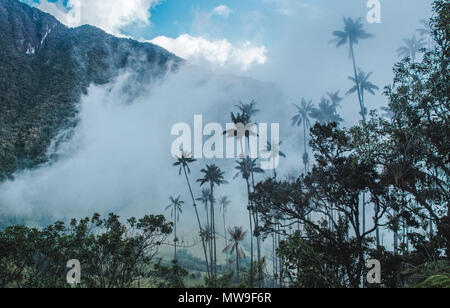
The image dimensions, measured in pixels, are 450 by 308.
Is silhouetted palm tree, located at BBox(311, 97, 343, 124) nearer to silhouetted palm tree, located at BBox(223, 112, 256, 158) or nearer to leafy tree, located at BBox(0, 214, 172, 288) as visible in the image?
silhouetted palm tree, located at BBox(223, 112, 256, 158)

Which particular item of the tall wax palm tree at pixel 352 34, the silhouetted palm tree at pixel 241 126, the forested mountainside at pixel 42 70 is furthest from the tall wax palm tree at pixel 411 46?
the forested mountainside at pixel 42 70

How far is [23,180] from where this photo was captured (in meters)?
88.5

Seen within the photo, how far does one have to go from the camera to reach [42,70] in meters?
112

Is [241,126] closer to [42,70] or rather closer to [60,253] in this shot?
[60,253]

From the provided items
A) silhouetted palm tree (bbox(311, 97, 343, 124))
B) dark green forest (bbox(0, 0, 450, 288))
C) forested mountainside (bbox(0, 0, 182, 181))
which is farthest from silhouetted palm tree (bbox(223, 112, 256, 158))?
forested mountainside (bbox(0, 0, 182, 181))

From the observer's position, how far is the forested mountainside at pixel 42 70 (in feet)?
289

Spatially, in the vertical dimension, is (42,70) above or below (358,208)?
above

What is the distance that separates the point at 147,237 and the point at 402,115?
1674 cm

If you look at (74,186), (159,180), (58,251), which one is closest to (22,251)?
(58,251)

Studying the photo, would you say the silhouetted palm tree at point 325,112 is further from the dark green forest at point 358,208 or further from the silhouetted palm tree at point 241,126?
the dark green forest at point 358,208

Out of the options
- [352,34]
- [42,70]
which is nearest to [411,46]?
[352,34]

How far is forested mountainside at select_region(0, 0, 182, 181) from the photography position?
88.1 m
